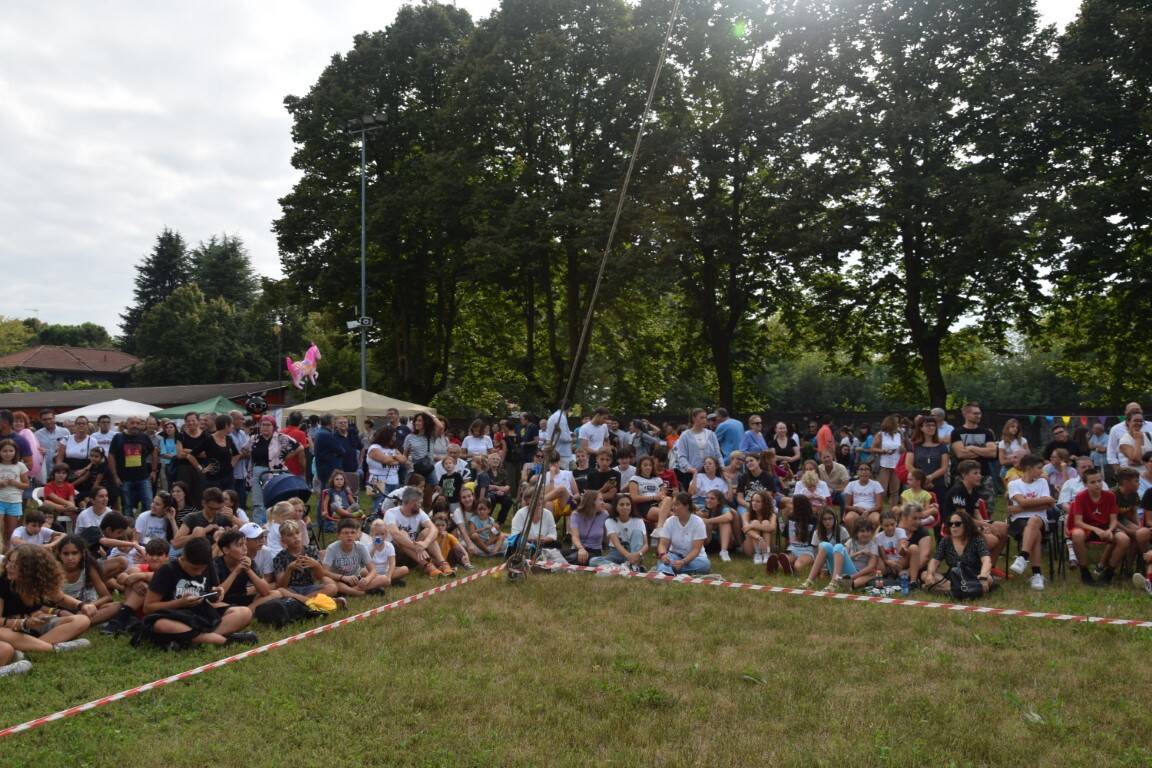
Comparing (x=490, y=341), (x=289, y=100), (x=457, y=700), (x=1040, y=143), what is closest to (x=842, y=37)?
(x=1040, y=143)

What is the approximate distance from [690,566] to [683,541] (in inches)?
11.8

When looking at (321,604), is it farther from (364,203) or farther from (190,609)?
(364,203)

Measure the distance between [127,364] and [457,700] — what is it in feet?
253

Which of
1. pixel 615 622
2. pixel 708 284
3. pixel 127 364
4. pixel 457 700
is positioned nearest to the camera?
pixel 457 700

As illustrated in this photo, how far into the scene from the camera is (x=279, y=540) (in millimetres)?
8156

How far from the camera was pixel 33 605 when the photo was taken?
634 cm

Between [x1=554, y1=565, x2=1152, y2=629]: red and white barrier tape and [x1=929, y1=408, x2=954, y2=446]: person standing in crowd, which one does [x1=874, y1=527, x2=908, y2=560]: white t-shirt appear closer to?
[x1=554, y1=565, x2=1152, y2=629]: red and white barrier tape

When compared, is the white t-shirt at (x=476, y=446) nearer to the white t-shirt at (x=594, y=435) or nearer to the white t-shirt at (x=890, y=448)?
the white t-shirt at (x=594, y=435)

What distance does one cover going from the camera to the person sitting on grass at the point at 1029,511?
27.7ft

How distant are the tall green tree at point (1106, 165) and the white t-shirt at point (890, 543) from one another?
13.6 meters

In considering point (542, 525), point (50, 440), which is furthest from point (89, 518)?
point (542, 525)

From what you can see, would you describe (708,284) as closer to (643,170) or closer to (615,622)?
(643,170)

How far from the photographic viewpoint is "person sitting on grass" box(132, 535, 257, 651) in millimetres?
6336

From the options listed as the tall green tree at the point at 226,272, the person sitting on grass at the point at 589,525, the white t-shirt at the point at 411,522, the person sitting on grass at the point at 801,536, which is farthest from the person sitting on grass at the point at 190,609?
the tall green tree at the point at 226,272
